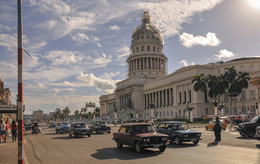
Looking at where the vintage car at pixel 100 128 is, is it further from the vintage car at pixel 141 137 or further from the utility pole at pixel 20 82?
the utility pole at pixel 20 82

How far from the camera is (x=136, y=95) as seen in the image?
11069 cm

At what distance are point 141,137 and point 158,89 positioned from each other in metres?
86.6

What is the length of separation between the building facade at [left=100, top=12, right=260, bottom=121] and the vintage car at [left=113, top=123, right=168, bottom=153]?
4704 centimetres

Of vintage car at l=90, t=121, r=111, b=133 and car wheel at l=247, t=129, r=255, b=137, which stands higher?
car wheel at l=247, t=129, r=255, b=137

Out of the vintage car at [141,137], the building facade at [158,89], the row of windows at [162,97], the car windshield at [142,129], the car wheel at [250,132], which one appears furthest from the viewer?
the row of windows at [162,97]

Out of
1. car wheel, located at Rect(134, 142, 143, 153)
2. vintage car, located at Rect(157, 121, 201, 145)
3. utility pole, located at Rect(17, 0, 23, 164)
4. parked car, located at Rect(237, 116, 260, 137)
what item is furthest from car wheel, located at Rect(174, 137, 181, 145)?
utility pole, located at Rect(17, 0, 23, 164)

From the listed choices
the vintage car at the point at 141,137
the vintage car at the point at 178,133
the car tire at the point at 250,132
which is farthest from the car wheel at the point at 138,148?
the car tire at the point at 250,132

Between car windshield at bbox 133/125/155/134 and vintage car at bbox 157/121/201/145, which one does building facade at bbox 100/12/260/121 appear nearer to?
vintage car at bbox 157/121/201/145

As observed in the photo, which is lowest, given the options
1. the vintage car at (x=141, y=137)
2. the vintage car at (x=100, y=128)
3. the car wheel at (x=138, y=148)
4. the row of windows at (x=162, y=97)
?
the vintage car at (x=100, y=128)

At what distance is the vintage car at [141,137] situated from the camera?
14.5m

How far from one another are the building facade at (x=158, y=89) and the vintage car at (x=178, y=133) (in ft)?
141

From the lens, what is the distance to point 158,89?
10038cm

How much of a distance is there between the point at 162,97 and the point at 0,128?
77.8 meters

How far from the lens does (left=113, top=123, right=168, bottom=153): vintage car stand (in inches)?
569
